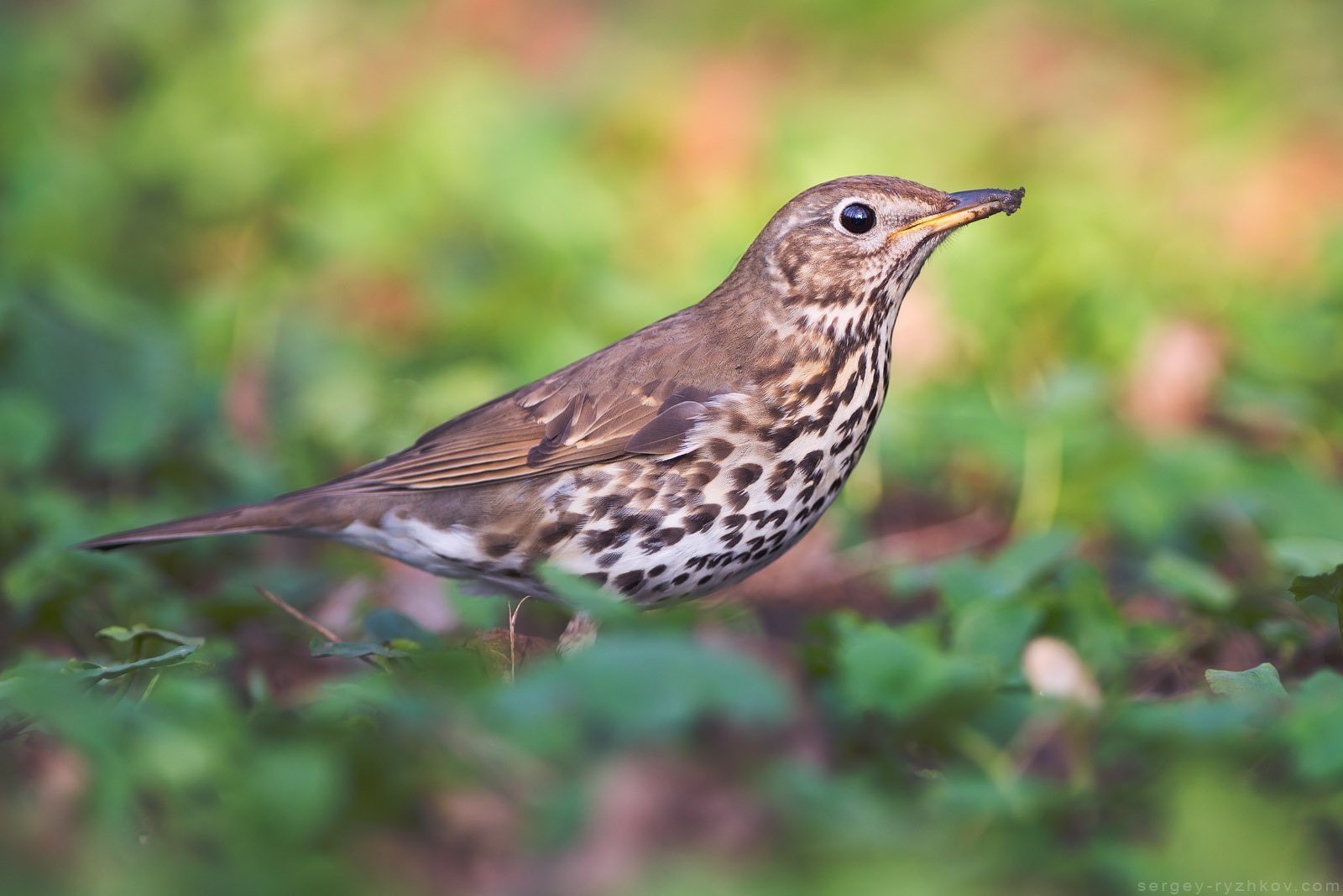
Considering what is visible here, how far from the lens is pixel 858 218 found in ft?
11.8

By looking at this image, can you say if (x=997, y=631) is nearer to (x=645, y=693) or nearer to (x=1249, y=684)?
(x=1249, y=684)

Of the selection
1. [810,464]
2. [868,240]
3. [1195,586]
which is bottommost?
[1195,586]

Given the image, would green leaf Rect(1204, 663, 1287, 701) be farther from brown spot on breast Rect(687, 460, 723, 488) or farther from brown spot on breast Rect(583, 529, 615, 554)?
brown spot on breast Rect(583, 529, 615, 554)

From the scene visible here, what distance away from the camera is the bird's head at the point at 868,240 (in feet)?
11.7

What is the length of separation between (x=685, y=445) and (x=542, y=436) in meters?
0.41

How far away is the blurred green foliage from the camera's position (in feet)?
7.58

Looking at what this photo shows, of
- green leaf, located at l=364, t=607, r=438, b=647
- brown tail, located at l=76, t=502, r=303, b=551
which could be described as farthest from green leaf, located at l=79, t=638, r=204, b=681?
brown tail, located at l=76, t=502, r=303, b=551

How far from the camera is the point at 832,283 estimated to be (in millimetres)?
3588

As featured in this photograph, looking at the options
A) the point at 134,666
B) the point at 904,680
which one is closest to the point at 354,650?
the point at 134,666

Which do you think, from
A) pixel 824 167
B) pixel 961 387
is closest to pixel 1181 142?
pixel 824 167

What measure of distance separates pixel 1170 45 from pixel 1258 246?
8.95 ft

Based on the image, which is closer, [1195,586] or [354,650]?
[354,650]

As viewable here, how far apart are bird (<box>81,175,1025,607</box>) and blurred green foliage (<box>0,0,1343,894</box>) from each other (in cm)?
26

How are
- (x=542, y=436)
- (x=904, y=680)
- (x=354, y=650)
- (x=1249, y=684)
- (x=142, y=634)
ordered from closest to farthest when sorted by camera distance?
1. (x=904, y=680)
2. (x=1249, y=684)
3. (x=354, y=650)
4. (x=142, y=634)
5. (x=542, y=436)
